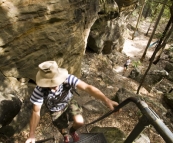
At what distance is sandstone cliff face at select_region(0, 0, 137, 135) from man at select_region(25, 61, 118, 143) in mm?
1949

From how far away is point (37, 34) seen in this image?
5.47 metres

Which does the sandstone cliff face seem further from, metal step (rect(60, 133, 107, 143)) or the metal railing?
the metal railing

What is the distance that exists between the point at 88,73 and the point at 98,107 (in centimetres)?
457

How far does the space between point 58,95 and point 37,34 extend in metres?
2.78

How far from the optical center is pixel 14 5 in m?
4.62

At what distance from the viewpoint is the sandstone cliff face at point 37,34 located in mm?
4797

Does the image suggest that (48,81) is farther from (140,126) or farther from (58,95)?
(140,126)

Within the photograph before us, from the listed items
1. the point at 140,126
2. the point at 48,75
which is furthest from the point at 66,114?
the point at 140,126

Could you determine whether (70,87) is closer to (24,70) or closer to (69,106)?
(69,106)

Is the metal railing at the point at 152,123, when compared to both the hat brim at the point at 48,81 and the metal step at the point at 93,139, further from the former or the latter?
the metal step at the point at 93,139

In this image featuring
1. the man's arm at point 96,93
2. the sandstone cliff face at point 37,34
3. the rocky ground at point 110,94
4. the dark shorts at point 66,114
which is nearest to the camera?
the man's arm at point 96,93

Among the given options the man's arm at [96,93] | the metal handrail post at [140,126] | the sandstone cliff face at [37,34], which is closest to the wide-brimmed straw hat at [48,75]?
the man's arm at [96,93]

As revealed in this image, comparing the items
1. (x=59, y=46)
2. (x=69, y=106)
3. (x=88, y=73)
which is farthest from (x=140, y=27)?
(x=69, y=106)

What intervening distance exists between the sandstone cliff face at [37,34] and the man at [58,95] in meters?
1.95
